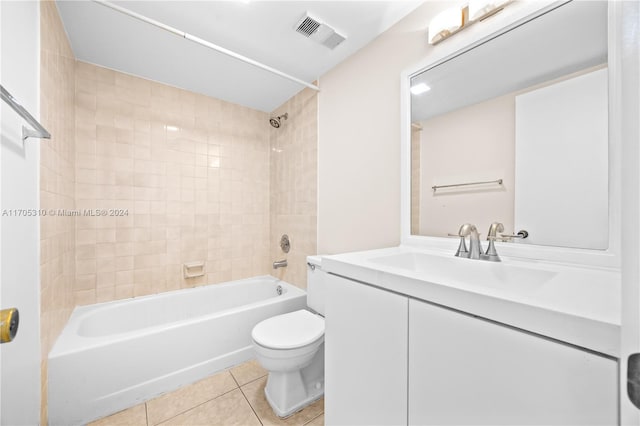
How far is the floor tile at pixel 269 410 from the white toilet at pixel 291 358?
0.09ft

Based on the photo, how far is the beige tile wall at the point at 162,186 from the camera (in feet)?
6.36

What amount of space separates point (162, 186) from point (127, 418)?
1.64m

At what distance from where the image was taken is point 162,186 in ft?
7.29

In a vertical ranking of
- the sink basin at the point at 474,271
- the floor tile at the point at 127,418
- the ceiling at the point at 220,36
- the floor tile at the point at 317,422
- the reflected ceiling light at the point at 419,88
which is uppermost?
the ceiling at the point at 220,36

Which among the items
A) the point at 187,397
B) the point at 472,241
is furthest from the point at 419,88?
the point at 187,397

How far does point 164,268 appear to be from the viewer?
7.33ft

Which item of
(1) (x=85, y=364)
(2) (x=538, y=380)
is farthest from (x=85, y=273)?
(2) (x=538, y=380)

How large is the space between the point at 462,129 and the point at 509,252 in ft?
1.96

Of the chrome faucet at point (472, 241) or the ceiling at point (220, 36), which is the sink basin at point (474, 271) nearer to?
the chrome faucet at point (472, 241)

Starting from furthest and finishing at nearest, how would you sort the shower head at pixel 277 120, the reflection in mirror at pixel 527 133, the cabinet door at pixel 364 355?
the shower head at pixel 277 120 < the reflection in mirror at pixel 527 133 < the cabinet door at pixel 364 355

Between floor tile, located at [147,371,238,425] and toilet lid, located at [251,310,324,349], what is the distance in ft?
1.64

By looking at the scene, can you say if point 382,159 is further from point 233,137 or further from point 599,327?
point 233,137

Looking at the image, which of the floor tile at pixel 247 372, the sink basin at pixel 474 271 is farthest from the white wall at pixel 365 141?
the floor tile at pixel 247 372

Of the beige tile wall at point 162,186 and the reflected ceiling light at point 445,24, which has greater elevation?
the reflected ceiling light at point 445,24
